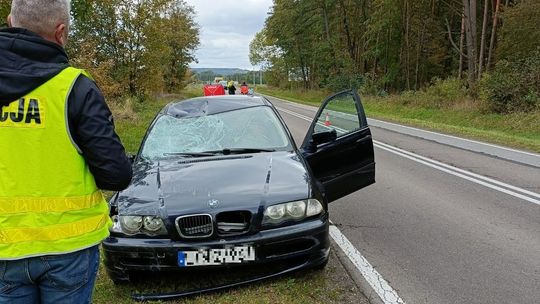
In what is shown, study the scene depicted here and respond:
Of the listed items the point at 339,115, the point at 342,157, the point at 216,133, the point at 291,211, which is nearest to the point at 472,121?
the point at 339,115

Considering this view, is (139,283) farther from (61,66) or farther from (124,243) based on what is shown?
(61,66)

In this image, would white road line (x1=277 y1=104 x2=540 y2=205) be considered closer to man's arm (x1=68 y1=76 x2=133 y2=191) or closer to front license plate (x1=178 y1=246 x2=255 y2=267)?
front license plate (x1=178 y1=246 x2=255 y2=267)

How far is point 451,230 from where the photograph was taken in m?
5.30

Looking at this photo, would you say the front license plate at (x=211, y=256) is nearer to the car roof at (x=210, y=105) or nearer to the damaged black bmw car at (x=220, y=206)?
the damaged black bmw car at (x=220, y=206)

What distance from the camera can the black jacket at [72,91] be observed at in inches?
70.4

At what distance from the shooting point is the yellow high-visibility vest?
180cm

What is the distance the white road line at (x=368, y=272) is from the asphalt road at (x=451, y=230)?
0.23ft

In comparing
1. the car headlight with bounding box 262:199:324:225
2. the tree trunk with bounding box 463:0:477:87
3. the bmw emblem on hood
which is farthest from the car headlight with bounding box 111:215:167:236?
the tree trunk with bounding box 463:0:477:87

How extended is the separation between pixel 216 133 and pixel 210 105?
71 centimetres

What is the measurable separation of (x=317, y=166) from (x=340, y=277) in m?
1.32

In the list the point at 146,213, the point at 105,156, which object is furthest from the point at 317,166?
the point at 105,156

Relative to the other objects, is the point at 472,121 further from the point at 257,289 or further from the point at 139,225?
the point at 139,225

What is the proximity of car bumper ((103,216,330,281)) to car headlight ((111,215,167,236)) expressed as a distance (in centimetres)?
6

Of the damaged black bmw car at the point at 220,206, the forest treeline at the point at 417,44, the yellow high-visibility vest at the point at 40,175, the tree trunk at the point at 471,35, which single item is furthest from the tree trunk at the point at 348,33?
the yellow high-visibility vest at the point at 40,175
